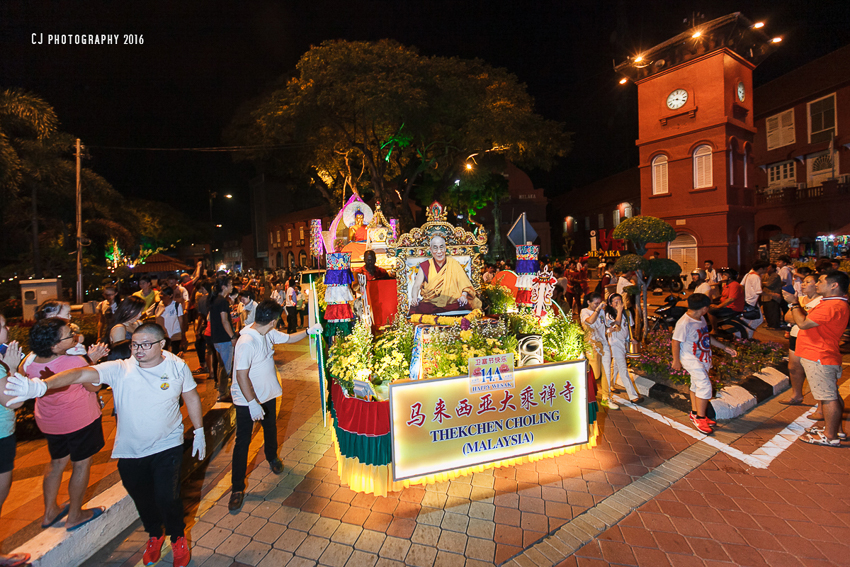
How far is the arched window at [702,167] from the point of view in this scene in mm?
18109

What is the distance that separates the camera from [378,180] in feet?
64.1

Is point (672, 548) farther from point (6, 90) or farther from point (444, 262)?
point (6, 90)

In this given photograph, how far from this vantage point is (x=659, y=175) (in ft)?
64.7

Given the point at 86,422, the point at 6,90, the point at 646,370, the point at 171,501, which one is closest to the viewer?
the point at 171,501

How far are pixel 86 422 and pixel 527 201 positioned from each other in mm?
35304

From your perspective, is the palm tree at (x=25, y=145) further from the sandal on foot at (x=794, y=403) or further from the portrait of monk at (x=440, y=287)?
the sandal on foot at (x=794, y=403)

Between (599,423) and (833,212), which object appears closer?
(599,423)

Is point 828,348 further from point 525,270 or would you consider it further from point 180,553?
point 180,553

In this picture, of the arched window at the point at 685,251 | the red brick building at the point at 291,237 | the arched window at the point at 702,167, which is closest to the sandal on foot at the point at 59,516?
the arched window at the point at 685,251

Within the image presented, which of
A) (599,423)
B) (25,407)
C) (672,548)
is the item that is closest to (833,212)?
(599,423)

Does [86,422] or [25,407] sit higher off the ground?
[86,422]

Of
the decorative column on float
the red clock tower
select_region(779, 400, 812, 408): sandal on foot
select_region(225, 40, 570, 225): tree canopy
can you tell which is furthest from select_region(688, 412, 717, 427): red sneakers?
the red clock tower

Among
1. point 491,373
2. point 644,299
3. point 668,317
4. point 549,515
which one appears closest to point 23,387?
point 491,373

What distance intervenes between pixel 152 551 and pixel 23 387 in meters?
1.55
